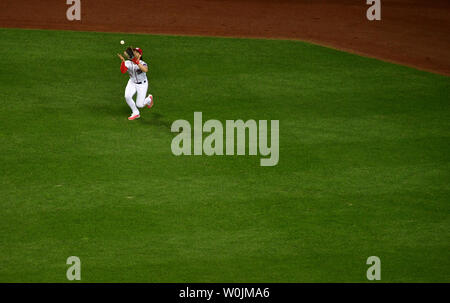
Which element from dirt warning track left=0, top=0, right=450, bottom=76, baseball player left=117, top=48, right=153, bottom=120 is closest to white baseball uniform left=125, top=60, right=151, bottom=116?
baseball player left=117, top=48, right=153, bottom=120

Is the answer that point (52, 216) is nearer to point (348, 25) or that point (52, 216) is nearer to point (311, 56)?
point (311, 56)

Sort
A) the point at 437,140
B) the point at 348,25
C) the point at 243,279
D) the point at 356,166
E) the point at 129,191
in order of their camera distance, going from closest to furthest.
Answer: the point at 243,279 < the point at 129,191 < the point at 356,166 < the point at 437,140 < the point at 348,25

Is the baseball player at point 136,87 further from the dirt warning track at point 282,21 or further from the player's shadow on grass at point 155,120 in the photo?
the dirt warning track at point 282,21

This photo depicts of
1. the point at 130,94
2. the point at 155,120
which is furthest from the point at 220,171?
the point at 130,94

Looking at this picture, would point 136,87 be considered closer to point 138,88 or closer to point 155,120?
point 138,88

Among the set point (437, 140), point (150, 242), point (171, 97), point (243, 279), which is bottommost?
point (243, 279)

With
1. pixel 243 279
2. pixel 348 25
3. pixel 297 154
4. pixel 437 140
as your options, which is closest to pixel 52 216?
pixel 243 279

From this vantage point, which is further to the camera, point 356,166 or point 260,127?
point 260,127

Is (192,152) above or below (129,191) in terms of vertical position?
above
